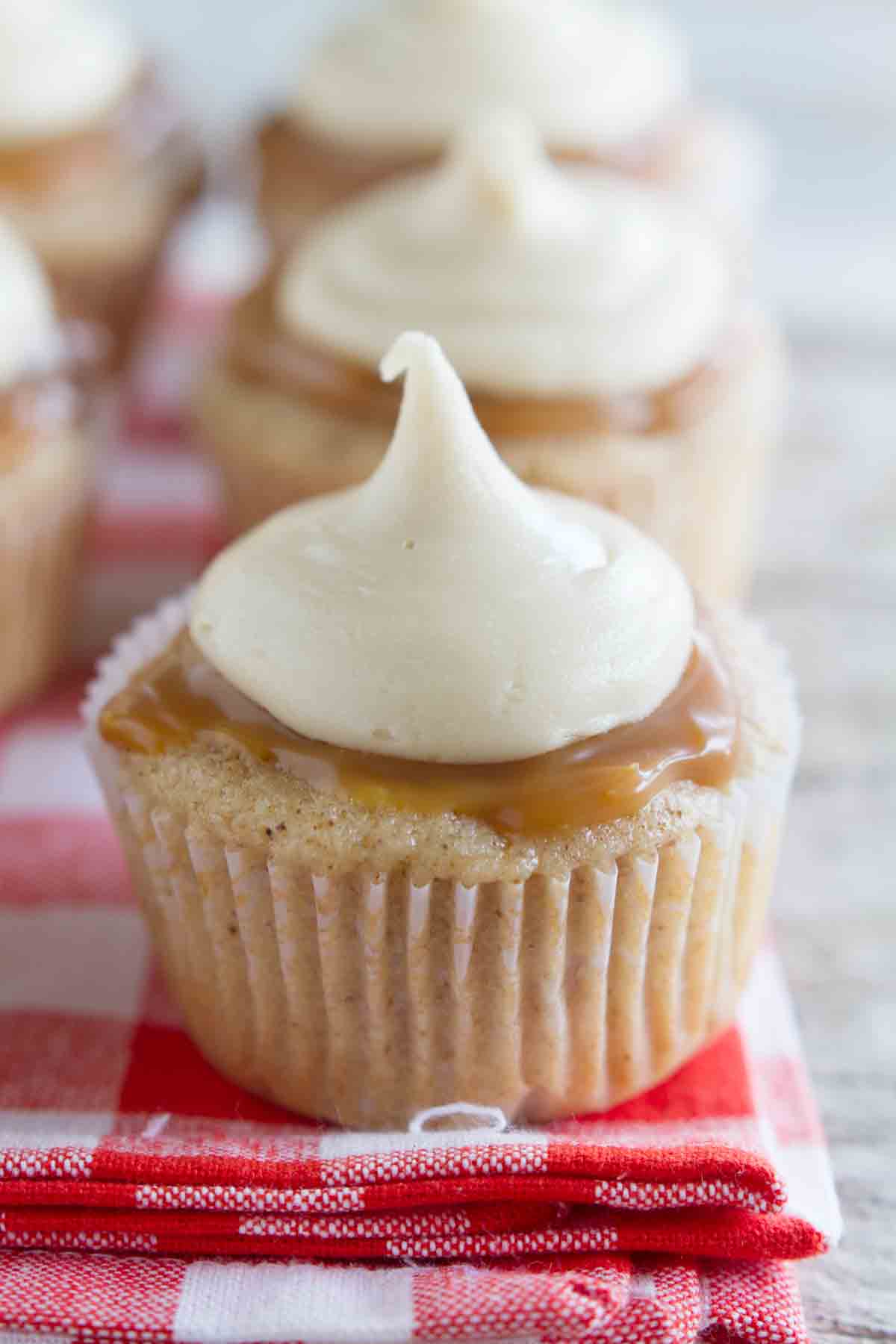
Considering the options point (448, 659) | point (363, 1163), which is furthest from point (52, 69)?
point (363, 1163)

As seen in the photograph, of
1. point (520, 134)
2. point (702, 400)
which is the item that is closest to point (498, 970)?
point (702, 400)

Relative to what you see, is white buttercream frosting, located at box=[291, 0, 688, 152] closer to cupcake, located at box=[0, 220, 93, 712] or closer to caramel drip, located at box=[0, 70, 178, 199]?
caramel drip, located at box=[0, 70, 178, 199]

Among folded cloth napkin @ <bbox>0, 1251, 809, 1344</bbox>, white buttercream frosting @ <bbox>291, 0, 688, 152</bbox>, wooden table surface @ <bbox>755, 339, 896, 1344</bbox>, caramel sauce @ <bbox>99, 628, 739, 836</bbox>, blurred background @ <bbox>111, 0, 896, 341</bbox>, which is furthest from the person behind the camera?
blurred background @ <bbox>111, 0, 896, 341</bbox>

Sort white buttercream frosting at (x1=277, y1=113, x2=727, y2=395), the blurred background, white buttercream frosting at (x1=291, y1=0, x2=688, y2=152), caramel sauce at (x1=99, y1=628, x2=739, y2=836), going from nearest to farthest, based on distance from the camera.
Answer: caramel sauce at (x1=99, y1=628, x2=739, y2=836) < white buttercream frosting at (x1=277, y1=113, x2=727, y2=395) < white buttercream frosting at (x1=291, y1=0, x2=688, y2=152) < the blurred background

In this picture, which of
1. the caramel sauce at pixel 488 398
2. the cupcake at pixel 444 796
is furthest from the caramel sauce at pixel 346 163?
the cupcake at pixel 444 796

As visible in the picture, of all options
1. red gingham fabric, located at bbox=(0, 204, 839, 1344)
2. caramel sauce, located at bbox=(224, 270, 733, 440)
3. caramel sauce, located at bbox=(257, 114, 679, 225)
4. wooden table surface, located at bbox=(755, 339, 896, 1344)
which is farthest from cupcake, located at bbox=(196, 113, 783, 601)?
red gingham fabric, located at bbox=(0, 204, 839, 1344)

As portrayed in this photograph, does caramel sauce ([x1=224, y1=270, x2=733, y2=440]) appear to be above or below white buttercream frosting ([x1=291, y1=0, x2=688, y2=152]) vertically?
below

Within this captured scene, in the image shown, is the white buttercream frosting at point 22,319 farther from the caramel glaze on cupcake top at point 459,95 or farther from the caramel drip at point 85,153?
the caramel glaze on cupcake top at point 459,95

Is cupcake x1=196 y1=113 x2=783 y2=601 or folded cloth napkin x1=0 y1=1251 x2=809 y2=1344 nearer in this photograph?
folded cloth napkin x1=0 y1=1251 x2=809 y2=1344

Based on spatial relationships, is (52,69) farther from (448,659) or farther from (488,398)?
(448,659)
